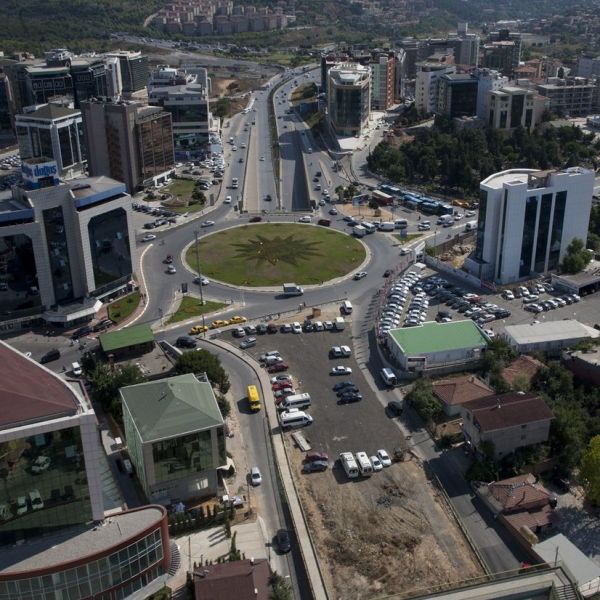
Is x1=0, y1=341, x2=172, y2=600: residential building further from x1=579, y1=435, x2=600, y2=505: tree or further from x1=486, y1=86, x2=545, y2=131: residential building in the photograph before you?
x1=486, y1=86, x2=545, y2=131: residential building

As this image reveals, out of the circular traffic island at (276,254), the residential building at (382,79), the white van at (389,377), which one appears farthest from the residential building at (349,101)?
the white van at (389,377)

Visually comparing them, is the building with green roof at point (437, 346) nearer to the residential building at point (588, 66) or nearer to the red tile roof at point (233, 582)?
the red tile roof at point (233, 582)

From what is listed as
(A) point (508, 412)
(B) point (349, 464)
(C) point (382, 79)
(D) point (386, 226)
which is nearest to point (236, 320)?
(B) point (349, 464)

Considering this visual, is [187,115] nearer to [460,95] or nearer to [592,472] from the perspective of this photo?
[460,95]

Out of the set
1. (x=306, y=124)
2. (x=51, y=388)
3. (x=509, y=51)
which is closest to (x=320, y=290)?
(x=51, y=388)

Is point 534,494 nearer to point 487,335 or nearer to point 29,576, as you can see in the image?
point 487,335
